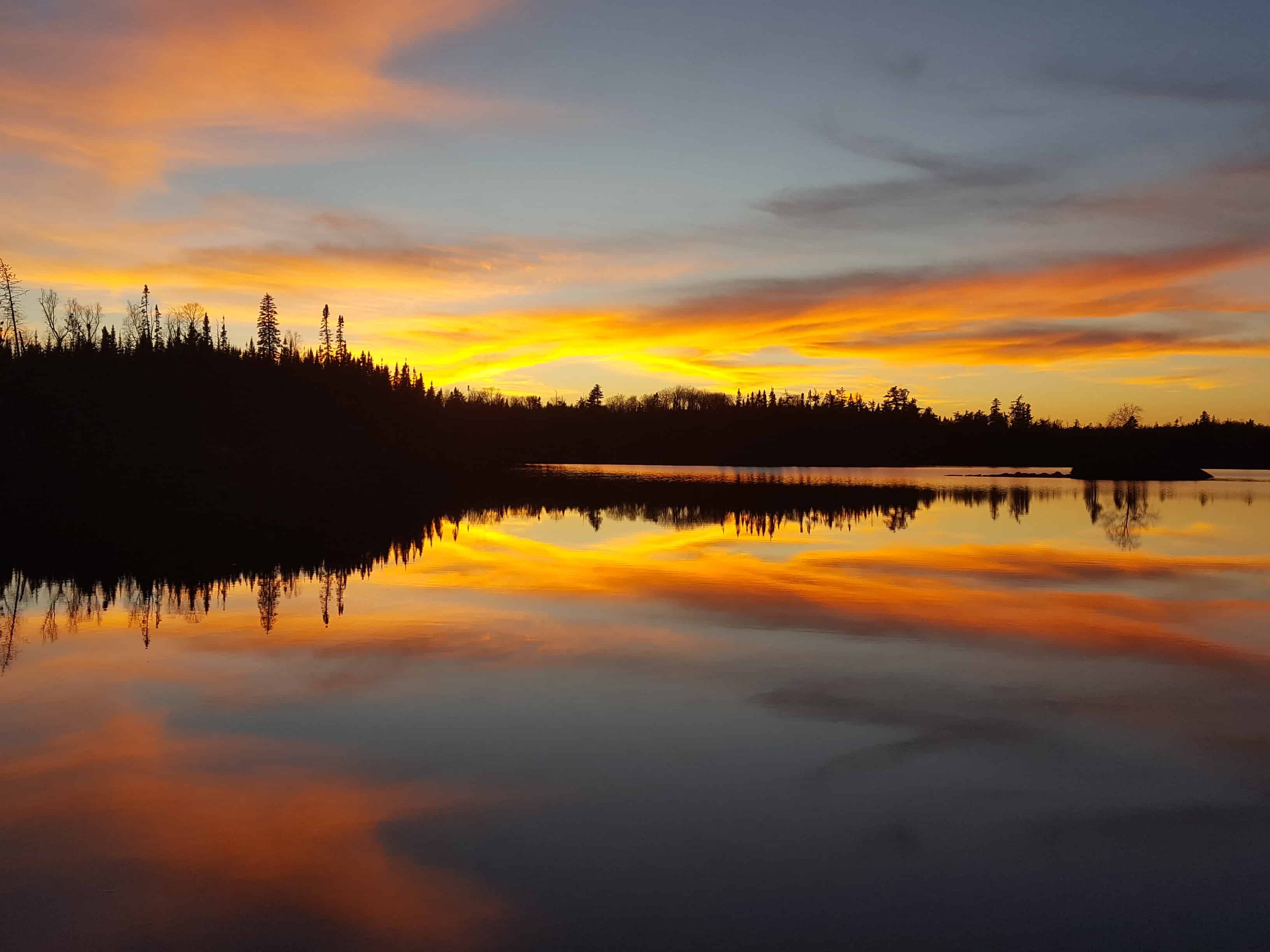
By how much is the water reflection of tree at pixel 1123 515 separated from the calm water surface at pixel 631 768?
579 inches

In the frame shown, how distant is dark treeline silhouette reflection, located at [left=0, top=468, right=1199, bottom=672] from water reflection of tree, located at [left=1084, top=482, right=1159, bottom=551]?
19cm

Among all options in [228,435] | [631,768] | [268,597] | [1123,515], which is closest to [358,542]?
[268,597]

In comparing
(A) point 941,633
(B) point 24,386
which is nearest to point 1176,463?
(A) point 941,633

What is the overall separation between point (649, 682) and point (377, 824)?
623 centimetres

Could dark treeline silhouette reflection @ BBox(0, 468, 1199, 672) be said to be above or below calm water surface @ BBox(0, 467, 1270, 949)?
above

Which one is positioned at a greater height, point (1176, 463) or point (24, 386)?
point (24, 386)

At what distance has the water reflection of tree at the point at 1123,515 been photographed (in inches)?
1517

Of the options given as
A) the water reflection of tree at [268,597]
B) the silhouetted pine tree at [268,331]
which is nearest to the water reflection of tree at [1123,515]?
the water reflection of tree at [268,597]

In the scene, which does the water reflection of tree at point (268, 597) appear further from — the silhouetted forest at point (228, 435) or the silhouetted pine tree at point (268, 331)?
the silhouetted pine tree at point (268, 331)

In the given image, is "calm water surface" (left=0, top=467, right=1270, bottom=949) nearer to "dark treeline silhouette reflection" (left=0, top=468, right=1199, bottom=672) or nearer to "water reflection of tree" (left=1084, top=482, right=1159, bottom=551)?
"dark treeline silhouette reflection" (left=0, top=468, right=1199, bottom=672)

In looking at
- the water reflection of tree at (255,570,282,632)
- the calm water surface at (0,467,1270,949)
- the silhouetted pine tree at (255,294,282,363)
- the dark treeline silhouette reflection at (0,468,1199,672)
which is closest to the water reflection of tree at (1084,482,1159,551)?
the dark treeline silhouette reflection at (0,468,1199,672)

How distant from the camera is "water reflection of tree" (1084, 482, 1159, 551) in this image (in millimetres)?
38531

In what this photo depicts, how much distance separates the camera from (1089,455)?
167m

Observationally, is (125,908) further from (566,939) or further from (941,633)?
(941,633)
